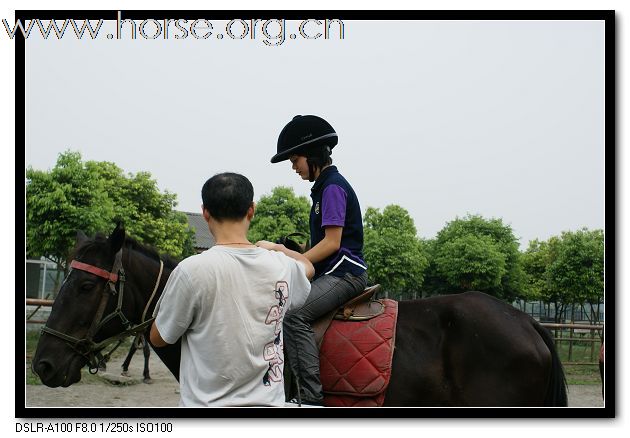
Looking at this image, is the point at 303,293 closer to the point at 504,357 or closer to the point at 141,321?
→ the point at 141,321

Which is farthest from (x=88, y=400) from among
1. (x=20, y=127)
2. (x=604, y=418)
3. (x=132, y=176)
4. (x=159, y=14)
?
(x=132, y=176)

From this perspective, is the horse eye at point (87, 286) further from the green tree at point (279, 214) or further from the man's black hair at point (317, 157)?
the green tree at point (279, 214)

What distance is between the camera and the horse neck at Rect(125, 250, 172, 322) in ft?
12.0

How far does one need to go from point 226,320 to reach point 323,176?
1748 millimetres

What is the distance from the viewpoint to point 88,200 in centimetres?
1464

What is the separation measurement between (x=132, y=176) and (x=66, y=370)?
81.5 feet

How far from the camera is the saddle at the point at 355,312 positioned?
3.83 m

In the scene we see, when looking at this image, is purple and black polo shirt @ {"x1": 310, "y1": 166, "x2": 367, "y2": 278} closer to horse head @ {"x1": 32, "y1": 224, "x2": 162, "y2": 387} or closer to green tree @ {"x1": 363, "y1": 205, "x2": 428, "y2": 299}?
horse head @ {"x1": 32, "y1": 224, "x2": 162, "y2": 387}

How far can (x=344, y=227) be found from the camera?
12.5 feet

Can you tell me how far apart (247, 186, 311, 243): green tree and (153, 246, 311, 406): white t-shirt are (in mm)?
26201

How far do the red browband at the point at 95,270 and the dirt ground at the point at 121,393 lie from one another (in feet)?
17.2

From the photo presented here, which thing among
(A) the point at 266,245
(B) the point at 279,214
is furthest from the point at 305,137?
(B) the point at 279,214

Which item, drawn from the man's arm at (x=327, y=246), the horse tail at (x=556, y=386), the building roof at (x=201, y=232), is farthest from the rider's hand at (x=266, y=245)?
the building roof at (x=201, y=232)

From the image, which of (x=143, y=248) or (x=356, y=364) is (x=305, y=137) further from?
(x=356, y=364)
